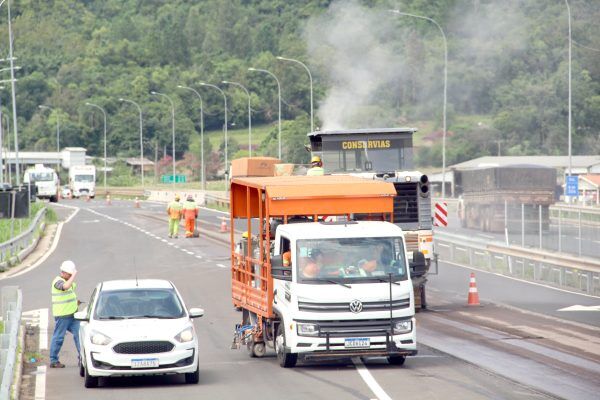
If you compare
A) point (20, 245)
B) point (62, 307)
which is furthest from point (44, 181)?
point (62, 307)

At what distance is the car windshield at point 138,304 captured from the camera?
1711cm

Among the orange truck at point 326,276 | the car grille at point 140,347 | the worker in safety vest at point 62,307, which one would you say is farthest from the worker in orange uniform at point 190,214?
the car grille at point 140,347

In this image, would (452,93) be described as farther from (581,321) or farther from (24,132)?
(581,321)

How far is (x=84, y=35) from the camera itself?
195500mm

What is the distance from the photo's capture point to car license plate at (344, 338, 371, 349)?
17.1 meters

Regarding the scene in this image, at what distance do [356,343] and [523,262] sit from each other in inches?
751

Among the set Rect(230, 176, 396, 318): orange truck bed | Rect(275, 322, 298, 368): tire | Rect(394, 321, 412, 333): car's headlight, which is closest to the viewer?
Rect(394, 321, 412, 333): car's headlight

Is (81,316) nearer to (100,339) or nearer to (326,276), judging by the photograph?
(100,339)

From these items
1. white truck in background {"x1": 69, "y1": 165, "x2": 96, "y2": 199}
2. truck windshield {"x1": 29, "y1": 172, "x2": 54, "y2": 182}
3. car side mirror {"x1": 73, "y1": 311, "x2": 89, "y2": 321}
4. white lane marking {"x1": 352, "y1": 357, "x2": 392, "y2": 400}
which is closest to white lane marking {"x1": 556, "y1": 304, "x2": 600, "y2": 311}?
white lane marking {"x1": 352, "y1": 357, "x2": 392, "y2": 400}

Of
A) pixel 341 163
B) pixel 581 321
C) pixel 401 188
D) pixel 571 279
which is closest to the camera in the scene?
pixel 581 321

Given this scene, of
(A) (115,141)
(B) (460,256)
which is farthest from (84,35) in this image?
(B) (460,256)

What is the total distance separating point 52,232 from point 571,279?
93.6 ft

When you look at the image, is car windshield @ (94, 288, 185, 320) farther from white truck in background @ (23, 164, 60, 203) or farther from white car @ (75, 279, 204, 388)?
white truck in background @ (23, 164, 60, 203)

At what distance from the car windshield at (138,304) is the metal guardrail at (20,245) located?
20.6 metres
